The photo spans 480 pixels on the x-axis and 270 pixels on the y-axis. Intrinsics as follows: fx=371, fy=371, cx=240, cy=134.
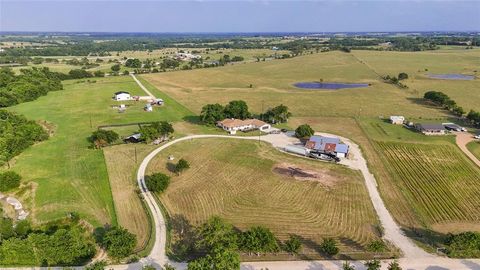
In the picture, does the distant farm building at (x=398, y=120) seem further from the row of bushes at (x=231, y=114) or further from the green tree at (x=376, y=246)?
the green tree at (x=376, y=246)

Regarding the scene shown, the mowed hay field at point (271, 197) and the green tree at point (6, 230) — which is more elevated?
the green tree at point (6, 230)

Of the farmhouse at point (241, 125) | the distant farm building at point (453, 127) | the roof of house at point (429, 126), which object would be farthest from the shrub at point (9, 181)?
the distant farm building at point (453, 127)

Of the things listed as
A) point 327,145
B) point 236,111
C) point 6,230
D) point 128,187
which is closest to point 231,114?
point 236,111

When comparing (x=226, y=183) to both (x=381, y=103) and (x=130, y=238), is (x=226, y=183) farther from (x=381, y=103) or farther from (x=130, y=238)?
(x=381, y=103)

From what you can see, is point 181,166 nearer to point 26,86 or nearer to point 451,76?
point 26,86

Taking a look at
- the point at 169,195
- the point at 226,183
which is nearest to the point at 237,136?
the point at 226,183

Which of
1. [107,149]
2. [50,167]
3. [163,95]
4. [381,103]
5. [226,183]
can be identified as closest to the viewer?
[226,183]
